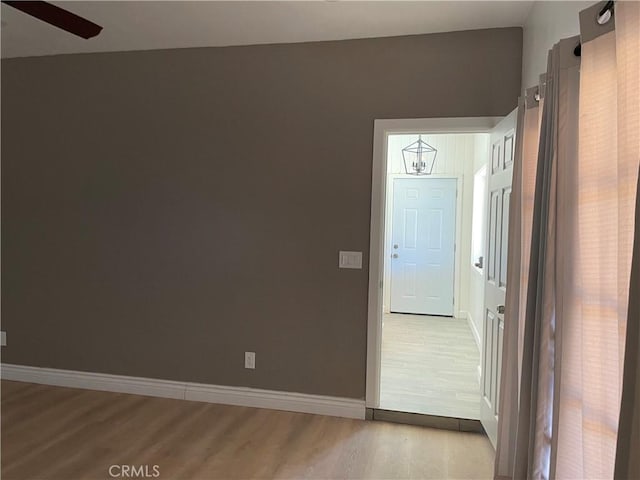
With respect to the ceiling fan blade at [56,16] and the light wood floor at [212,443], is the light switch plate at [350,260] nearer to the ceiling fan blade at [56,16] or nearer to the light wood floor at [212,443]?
the light wood floor at [212,443]

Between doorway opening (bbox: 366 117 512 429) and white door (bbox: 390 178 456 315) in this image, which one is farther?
white door (bbox: 390 178 456 315)

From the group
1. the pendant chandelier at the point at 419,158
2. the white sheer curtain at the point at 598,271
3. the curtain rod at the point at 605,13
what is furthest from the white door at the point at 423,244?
the curtain rod at the point at 605,13

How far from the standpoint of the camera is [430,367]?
413cm

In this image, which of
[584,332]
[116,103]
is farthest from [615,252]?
[116,103]

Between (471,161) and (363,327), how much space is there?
12.9 ft

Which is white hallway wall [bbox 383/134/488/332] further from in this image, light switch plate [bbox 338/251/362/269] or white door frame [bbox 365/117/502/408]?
light switch plate [bbox 338/251/362/269]

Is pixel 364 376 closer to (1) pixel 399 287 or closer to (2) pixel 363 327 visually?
(2) pixel 363 327

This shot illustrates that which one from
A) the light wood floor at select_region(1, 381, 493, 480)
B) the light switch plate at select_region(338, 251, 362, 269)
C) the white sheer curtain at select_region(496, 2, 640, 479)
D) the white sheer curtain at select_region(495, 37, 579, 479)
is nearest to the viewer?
the white sheer curtain at select_region(496, 2, 640, 479)

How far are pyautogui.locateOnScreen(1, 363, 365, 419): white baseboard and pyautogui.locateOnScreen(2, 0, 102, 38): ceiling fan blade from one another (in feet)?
8.25

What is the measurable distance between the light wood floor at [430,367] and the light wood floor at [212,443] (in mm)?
280

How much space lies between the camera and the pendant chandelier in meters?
6.07

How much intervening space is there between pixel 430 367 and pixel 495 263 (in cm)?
180

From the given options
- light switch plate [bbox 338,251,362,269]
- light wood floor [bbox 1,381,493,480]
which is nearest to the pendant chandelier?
light switch plate [bbox 338,251,362,269]

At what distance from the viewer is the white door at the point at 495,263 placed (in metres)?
2.50
